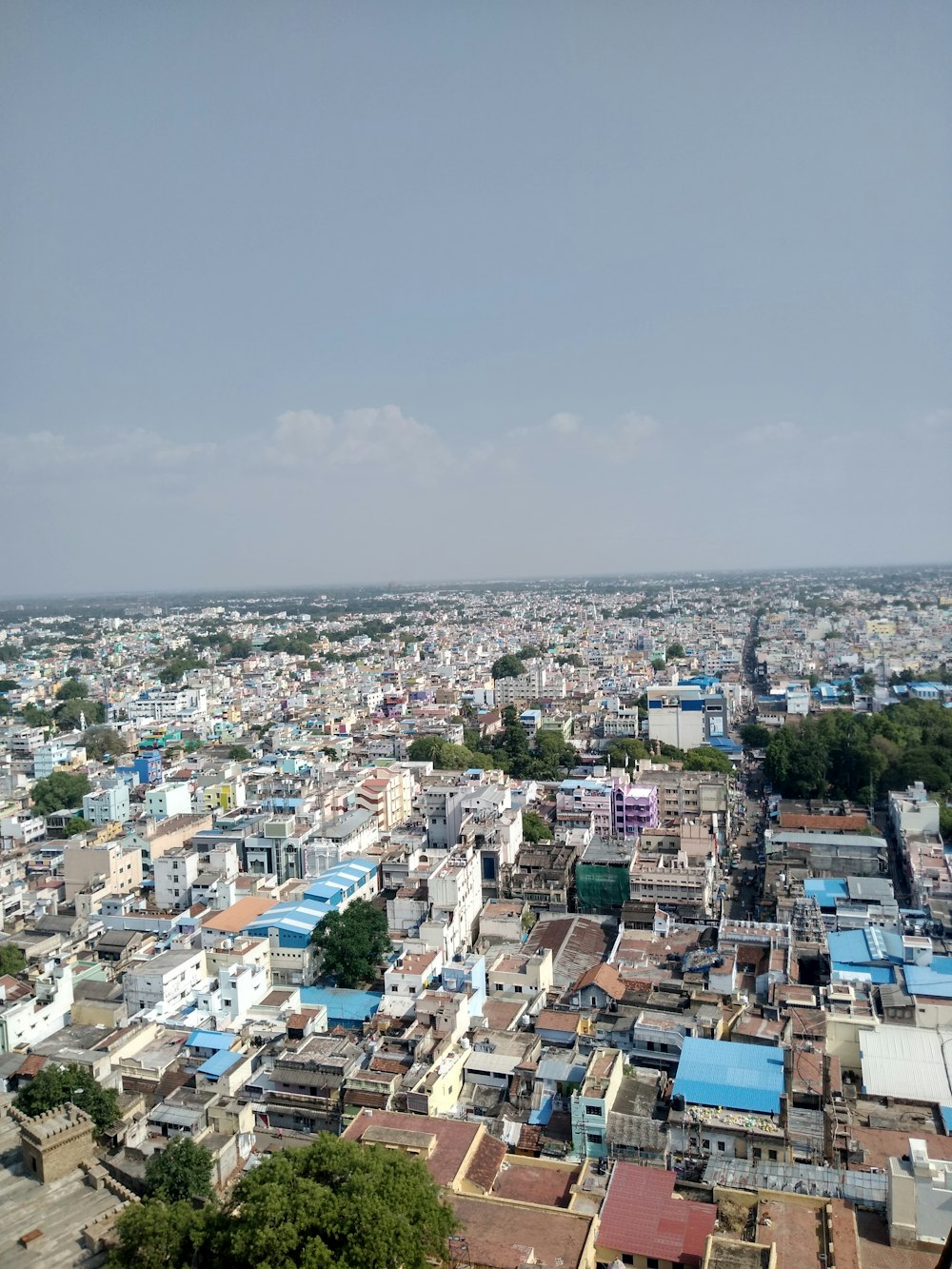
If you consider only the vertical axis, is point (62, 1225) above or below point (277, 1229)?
below

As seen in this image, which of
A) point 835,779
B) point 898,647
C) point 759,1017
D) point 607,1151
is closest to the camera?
point 607,1151

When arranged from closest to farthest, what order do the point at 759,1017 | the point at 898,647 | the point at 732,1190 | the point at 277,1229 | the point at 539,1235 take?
the point at 277,1229 → the point at 539,1235 → the point at 732,1190 → the point at 759,1017 → the point at 898,647

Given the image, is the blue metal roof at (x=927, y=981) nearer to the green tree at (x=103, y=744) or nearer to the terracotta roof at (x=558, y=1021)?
the terracotta roof at (x=558, y=1021)

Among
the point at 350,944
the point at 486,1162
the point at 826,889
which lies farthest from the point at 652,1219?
the point at 826,889

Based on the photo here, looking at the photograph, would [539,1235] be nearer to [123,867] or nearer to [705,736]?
[123,867]

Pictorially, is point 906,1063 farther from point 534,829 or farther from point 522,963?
point 534,829

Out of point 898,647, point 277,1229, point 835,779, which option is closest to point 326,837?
point 277,1229
